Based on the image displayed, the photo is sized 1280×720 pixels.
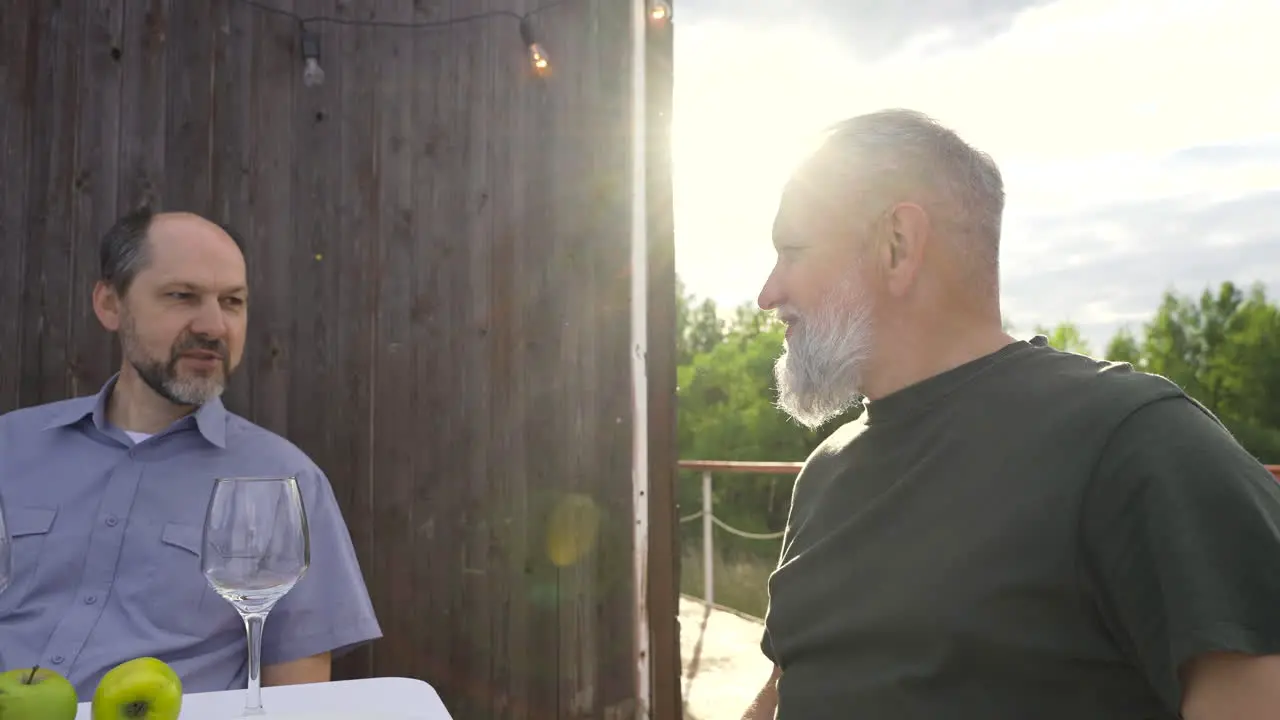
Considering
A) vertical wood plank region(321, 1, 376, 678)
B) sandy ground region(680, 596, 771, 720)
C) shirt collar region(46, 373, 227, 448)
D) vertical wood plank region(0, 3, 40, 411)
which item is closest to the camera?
shirt collar region(46, 373, 227, 448)

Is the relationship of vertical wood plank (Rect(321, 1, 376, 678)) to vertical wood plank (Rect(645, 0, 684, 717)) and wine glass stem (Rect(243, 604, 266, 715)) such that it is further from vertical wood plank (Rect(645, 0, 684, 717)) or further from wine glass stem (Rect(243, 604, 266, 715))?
wine glass stem (Rect(243, 604, 266, 715))

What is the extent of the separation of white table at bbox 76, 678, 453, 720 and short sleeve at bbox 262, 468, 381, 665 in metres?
0.54

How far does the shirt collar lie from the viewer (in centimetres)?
183

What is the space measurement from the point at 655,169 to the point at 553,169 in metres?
0.30

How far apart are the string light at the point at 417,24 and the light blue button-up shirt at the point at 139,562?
1086 mm

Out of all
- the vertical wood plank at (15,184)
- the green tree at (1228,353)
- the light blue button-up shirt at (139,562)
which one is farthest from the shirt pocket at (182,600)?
the green tree at (1228,353)

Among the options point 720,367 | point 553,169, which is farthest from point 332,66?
point 720,367

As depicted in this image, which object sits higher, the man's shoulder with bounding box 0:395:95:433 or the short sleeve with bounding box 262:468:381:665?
the man's shoulder with bounding box 0:395:95:433

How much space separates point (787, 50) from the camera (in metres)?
8.57

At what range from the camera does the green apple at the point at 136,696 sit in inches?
35.4

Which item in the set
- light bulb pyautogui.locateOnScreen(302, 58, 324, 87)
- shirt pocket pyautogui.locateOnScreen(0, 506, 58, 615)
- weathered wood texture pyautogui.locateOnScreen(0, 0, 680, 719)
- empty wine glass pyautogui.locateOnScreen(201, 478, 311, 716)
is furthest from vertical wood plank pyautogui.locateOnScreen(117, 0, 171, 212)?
empty wine glass pyautogui.locateOnScreen(201, 478, 311, 716)

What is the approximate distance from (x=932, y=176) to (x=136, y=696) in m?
1.21

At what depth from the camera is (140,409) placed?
196 cm

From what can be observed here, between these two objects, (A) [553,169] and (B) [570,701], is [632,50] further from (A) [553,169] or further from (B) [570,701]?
(B) [570,701]
